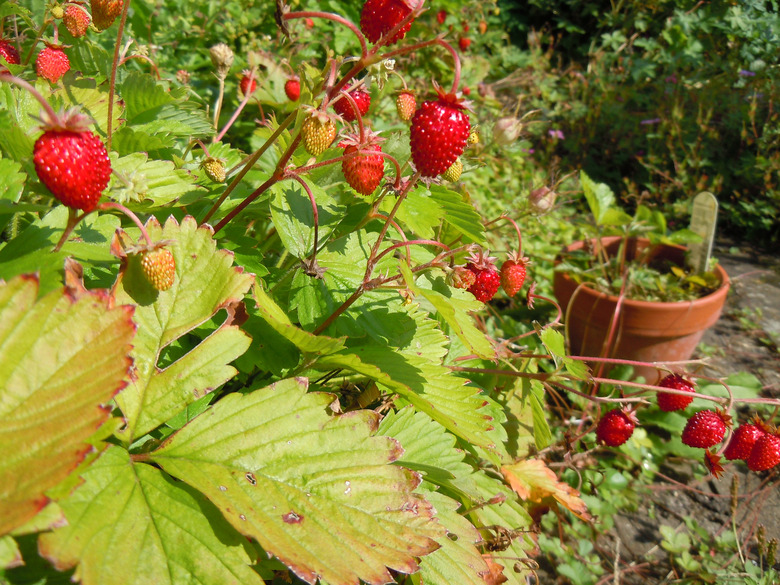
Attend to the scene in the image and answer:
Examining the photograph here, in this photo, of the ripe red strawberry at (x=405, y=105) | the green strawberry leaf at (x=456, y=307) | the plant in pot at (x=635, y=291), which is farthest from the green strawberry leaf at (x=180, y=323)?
the plant in pot at (x=635, y=291)

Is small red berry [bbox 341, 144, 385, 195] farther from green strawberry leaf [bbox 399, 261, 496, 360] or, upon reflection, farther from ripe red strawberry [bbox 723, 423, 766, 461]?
ripe red strawberry [bbox 723, 423, 766, 461]

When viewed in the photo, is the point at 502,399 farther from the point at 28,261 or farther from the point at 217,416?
the point at 28,261

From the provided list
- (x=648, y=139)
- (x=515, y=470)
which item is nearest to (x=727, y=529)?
(x=515, y=470)

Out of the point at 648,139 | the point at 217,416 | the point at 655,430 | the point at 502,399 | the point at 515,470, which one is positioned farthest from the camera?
the point at 648,139

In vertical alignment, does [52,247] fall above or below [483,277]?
above

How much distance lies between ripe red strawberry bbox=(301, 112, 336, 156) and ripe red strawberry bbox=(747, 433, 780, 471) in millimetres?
1227

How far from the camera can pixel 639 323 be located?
2314 mm

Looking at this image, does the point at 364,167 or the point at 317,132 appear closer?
the point at 317,132

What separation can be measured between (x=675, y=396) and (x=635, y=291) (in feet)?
3.78

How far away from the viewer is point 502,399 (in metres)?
1.52

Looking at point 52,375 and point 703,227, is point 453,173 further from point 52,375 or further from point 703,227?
point 703,227

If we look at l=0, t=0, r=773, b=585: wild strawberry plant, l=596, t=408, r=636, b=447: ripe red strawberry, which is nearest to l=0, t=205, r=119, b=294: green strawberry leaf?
l=0, t=0, r=773, b=585: wild strawberry plant

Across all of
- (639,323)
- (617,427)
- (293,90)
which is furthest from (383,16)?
(639,323)

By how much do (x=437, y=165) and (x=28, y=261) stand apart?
545 millimetres
